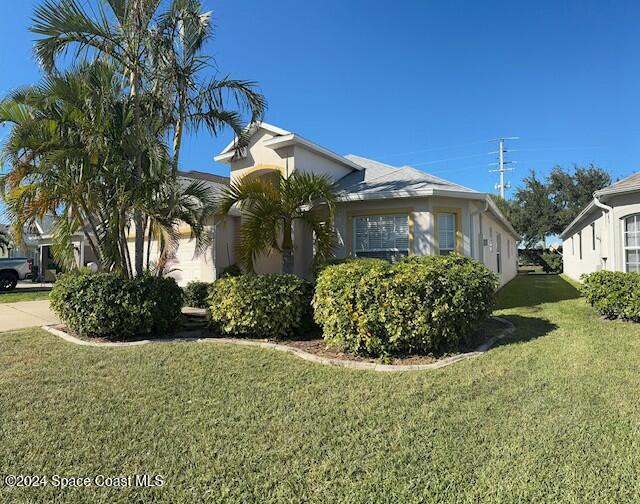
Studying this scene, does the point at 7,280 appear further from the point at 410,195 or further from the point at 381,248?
the point at 410,195

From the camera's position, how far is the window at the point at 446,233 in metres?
10.9

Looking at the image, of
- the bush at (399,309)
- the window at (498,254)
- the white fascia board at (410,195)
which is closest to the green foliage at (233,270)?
the white fascia board at (410,195)

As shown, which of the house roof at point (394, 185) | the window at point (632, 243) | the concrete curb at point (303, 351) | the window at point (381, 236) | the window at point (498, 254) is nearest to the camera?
the concrete curb at point (303, 351)

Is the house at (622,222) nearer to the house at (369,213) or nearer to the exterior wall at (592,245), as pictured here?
the exterior wall at (592,245)

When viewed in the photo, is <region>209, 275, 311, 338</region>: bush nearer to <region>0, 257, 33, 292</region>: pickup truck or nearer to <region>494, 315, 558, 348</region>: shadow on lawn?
<region>494, 315, 558, 348</region>: shadow on lawn

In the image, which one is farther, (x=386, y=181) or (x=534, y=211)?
(x=534, y=211)

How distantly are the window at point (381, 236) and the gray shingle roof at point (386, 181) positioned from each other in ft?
2.77

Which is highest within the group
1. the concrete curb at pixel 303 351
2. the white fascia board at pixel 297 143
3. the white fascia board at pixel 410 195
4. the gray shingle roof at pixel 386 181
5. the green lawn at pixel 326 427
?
the white fascia board at pixel 297 143

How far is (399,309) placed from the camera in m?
5.75

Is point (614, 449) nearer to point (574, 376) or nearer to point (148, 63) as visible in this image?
point (574, 376)

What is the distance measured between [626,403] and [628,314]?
4581mm

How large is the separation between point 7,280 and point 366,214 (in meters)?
17.8

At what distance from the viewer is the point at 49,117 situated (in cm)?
745

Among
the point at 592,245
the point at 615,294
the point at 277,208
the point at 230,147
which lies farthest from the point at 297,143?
the point at 592,245
